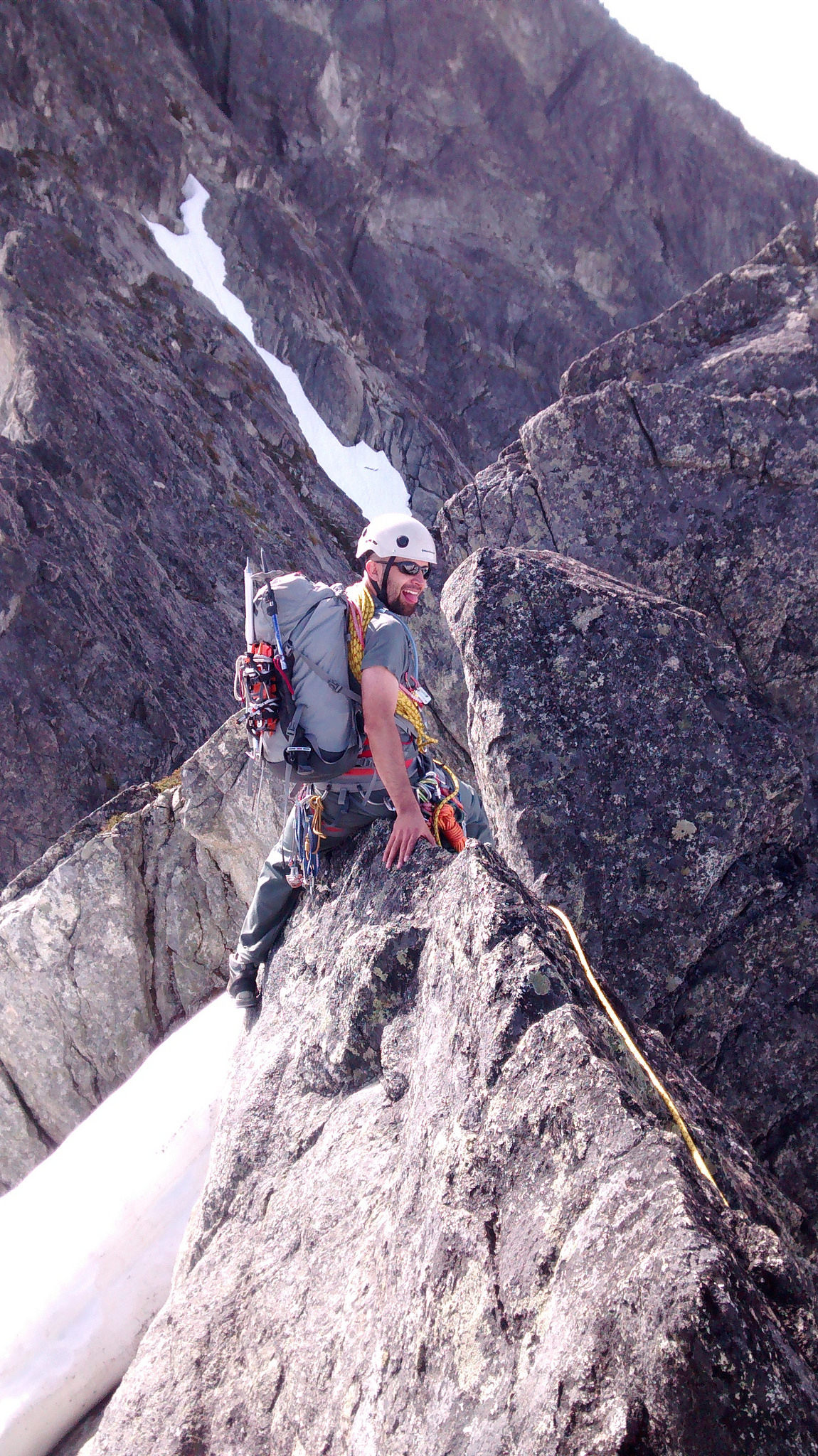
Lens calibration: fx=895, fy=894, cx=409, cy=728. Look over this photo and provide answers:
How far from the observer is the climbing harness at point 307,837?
5.50 meters

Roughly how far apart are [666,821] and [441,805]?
1339 millimetres

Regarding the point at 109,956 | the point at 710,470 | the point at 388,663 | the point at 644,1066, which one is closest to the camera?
the point at 644,1066

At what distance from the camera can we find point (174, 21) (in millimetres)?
52219

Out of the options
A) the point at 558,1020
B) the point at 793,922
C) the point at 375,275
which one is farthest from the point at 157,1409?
the point at 375,275

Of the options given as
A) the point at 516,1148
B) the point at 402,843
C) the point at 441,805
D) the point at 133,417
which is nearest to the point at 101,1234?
the point at 402,843

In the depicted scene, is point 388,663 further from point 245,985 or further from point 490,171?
point 490,171

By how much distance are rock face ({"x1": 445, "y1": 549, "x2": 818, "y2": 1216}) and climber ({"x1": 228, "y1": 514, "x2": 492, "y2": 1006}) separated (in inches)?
19.6

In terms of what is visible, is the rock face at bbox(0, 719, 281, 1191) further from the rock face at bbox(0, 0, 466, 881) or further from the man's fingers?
the rock face at bbox(0, 0, 466, 881)

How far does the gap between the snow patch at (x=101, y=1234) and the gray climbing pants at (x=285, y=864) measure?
23.4 inches

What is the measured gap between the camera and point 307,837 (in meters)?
5.57

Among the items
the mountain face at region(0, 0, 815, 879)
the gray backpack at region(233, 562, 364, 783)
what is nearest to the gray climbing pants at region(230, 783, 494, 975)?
the gray backpack at region(233, 562, 364, 783)

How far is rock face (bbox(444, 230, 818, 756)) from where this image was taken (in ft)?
21.8

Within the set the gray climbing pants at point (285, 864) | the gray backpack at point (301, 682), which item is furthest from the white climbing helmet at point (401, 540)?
the gray climbing pants at point (285, 864)

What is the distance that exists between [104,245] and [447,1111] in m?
41.4
